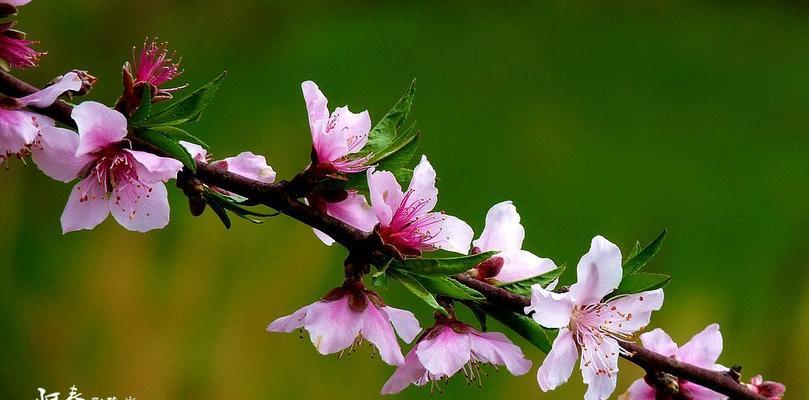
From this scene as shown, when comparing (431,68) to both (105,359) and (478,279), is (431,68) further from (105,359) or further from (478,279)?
(478,279)

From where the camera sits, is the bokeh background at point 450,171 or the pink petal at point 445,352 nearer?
the pink petal at point 445,352

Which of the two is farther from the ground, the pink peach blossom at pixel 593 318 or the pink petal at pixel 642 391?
the pink peach blossom at pixel 593 318

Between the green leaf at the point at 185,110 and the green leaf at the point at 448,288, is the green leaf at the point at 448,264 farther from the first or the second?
the green leaf at the point at 185,110

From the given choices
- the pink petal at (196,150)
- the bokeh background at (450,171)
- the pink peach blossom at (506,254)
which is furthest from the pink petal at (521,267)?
the bokeh background at (450,171)

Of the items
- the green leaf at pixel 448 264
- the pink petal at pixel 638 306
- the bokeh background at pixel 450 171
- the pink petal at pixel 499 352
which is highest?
the green leaf at pixel 448 264

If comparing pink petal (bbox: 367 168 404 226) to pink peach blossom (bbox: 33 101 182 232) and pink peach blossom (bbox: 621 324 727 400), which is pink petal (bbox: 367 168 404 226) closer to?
pink peach blossom (bbox: 33 101 182 232)

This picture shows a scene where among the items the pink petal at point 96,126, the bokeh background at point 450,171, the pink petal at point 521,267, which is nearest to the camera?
the pink petal at point 96,126

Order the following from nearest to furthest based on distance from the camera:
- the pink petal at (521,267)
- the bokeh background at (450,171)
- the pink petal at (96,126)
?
the pink petal at (96,126) < the pink petal at (521,267) < the bokeh background at (450,171)

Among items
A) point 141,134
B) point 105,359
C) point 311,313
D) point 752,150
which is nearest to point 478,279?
point 311,313
